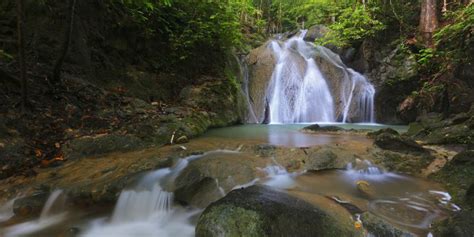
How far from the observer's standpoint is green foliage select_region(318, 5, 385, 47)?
438 inches

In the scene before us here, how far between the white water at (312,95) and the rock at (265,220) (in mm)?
8548

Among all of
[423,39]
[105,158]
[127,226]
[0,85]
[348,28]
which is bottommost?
[127,226]

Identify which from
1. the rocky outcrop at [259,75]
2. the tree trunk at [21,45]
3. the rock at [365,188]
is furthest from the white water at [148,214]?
the rocky outcrop at [259,75]

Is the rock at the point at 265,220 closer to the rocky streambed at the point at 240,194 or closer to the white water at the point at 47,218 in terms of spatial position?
the rocky streambed at the point at 240,194

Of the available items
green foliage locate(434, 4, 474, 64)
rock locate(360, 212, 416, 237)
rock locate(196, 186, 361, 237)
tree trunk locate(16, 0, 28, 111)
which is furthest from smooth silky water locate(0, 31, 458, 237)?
green foliage locate(434, 4, 474, 64)

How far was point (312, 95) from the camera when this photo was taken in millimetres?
12000

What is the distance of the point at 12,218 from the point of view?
10.0 ft

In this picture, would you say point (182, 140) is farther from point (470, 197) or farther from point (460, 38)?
point (460, 38)

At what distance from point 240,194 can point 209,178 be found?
3.31 feet

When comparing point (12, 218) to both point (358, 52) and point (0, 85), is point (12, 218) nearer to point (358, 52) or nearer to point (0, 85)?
point (0, 85)

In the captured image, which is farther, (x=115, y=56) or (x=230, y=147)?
(x=115, y=56)

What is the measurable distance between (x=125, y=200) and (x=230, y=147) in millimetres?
2288

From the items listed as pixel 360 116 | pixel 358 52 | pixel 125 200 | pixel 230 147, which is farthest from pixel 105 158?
pixel 358 52

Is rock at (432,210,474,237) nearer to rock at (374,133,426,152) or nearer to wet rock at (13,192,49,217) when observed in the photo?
rock at (374,133,426,152)
